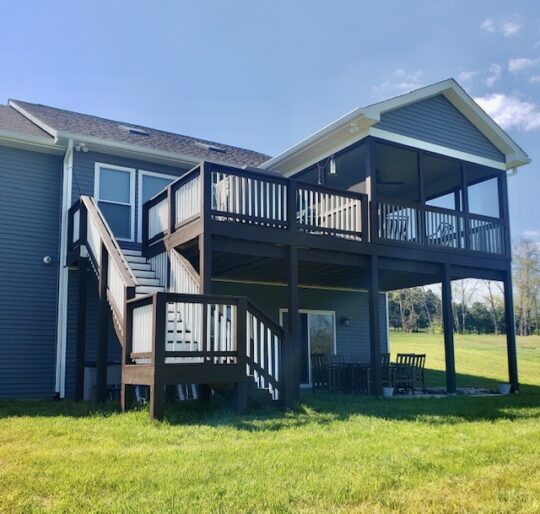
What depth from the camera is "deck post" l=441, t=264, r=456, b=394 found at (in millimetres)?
11109

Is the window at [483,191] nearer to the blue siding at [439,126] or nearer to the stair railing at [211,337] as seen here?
the blue siding at [439,126]

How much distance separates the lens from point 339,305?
585 inches

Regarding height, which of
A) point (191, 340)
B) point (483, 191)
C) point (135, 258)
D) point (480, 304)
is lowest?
point (191, 340)

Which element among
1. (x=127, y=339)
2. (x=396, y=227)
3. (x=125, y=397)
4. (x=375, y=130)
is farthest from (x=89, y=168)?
(x=396, y=227)

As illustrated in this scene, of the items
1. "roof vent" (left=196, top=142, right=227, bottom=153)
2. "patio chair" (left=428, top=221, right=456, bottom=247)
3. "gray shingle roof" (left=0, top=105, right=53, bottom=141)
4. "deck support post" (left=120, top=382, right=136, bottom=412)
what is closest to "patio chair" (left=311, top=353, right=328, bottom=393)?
"patio chair" (left=428, top=221, right=456, bottom=247)

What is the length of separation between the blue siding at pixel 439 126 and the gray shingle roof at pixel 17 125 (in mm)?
6659

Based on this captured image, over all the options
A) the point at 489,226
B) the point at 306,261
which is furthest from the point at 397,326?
the point at 306,261

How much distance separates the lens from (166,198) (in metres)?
10.2

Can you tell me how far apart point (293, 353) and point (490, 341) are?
28535 millimetres

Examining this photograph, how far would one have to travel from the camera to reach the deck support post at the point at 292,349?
7874 mm

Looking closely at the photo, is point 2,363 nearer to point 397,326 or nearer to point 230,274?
point 230,274

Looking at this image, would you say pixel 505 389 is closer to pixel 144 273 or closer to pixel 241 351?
pixel 241 351

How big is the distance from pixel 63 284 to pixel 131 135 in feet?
12.6

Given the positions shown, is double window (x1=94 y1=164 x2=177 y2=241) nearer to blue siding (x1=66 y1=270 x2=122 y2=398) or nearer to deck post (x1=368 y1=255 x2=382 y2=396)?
blue siding (x1=66 y1=270 x2=122 y2=398)
